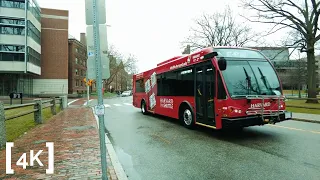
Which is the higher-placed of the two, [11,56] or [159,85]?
[11,56]

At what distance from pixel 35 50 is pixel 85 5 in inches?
1819

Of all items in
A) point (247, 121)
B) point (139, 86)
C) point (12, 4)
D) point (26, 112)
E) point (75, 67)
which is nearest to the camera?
point (247, 121)

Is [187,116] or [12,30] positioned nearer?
[187,116]

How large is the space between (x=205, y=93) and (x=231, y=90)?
113 centimetres

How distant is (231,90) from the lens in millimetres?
7633

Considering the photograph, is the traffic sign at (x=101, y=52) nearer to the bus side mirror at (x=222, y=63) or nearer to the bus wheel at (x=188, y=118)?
the bus side mirror at (x=222, y=63)

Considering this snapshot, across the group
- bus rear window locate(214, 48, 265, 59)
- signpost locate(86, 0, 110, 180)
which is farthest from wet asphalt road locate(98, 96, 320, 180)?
bus rear window locate(214, 48, 265, 59)

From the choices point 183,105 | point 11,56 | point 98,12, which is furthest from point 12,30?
point 98,12

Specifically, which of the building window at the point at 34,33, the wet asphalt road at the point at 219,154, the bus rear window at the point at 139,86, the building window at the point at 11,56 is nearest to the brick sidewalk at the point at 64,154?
the wet asphalt road at the point at 219,154

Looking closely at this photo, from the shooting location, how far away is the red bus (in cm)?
759

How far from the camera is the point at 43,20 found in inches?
2018

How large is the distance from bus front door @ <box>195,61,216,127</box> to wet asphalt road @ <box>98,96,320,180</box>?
0.62m

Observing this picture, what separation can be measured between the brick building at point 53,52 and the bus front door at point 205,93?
46299 mm

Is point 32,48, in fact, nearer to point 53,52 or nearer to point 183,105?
point 53,52
